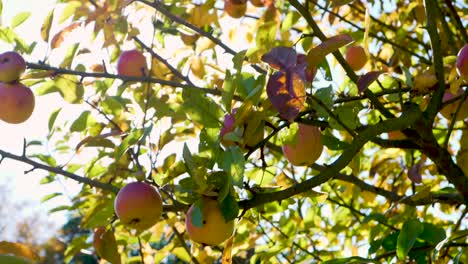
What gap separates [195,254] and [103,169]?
421mm

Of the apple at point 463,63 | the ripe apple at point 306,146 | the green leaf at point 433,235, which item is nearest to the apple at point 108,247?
the ripe apple at point 306,146

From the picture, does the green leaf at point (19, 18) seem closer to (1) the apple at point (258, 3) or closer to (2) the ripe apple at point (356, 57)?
(1) the apple at point (258, 3)

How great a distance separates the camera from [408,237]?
1.09 m

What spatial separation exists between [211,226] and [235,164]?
208mm

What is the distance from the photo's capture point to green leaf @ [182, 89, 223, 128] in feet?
3.19

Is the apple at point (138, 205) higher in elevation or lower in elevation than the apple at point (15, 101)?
lower

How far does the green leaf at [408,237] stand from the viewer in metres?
1.07

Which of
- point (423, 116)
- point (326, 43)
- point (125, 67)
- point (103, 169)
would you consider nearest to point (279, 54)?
point (326, 43)

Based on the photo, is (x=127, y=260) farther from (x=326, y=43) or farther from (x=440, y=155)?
(x=326, y=43)

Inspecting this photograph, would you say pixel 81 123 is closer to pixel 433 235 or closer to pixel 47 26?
pixel 47 26

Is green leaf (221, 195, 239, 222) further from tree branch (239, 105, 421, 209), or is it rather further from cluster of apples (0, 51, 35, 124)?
cluster of apples (0, 51, 35, 124)

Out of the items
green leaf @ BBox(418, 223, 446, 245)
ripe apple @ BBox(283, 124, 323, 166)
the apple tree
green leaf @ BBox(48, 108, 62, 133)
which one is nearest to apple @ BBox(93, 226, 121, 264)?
the apple tree

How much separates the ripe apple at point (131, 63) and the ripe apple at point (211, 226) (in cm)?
77

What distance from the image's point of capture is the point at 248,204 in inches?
36.3
